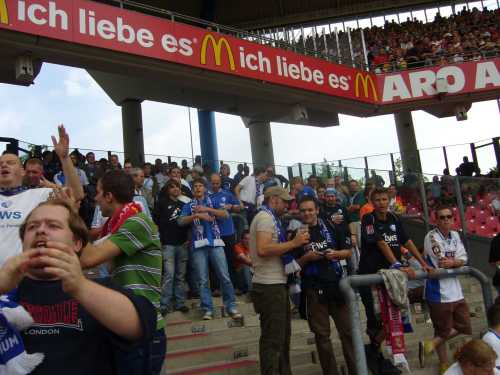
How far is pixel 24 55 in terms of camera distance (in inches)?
419

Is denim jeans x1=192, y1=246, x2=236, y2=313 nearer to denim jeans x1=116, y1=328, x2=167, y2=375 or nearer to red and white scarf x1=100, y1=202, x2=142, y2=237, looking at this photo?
red and white scarf x1=100, y1=202, x2=142, y2=237

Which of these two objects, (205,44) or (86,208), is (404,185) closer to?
(205,44)

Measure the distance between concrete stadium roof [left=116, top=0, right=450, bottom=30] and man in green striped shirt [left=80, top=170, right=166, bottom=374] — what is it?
21.7 m

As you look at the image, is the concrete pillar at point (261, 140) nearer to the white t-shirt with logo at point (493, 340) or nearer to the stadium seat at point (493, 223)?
the stadium seat at point (493, 223)

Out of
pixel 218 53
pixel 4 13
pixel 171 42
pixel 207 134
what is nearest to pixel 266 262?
pixel 4 13

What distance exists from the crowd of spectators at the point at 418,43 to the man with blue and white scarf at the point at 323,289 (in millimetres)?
11532

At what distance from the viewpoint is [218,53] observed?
12.9m

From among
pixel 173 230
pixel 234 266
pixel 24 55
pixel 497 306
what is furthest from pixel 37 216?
pixel 24 55

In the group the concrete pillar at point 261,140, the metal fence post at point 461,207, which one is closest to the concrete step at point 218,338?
the metal fence post at point 461,207

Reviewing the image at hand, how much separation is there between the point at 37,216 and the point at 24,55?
10430mm

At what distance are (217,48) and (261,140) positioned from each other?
7455 mm

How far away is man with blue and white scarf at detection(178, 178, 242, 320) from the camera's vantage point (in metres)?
6.03

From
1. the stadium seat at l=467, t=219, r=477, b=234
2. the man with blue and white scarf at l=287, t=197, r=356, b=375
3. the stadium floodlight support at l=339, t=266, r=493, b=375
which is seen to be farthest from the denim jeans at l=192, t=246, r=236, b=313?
the stadium seat at l=467, t=219, r=477, b=234

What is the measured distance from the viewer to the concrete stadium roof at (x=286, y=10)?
932 inches
